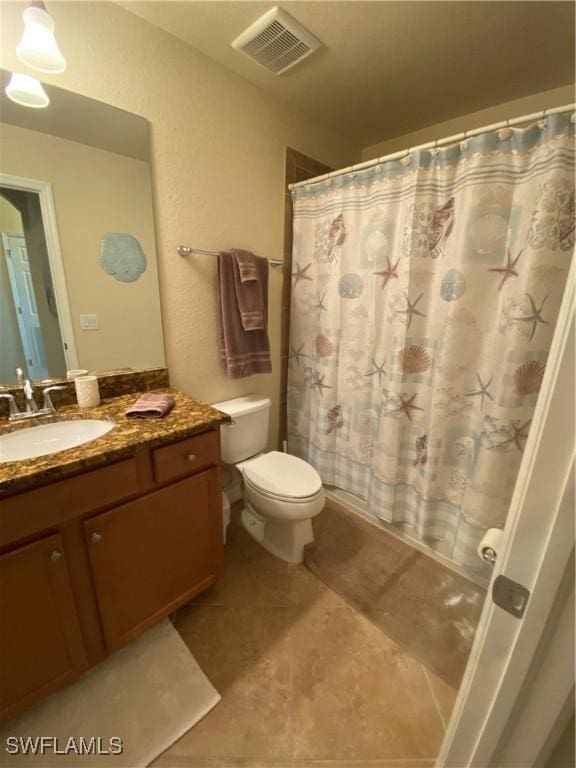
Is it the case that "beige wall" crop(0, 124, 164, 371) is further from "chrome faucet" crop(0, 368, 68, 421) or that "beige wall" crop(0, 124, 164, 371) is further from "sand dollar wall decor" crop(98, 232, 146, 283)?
"chrome faucet" crop(0, 368, 68, 421)

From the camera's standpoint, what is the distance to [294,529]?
1.56m

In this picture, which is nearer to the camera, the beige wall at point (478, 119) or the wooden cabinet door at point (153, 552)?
the wooden cabinet door at point (153, 552)

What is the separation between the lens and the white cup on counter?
1.24 m

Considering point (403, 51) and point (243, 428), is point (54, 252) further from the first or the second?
point (403, 51)

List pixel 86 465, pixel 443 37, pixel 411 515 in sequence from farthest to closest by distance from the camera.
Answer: pixel 411 515 → pixel 443 37 → pixel 86 465

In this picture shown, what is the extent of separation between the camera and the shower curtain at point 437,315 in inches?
45.0

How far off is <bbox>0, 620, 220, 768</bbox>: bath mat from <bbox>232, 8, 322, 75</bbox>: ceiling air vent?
2.40 meters

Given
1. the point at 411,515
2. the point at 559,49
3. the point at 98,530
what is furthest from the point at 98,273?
the point at 559,49

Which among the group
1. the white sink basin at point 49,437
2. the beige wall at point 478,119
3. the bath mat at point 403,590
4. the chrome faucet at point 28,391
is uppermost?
the beige wall at point 478,119

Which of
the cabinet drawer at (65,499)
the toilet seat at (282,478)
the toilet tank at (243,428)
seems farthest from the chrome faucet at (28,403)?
the toilet seat at (282,478)

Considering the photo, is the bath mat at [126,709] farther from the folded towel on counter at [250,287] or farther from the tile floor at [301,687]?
the folded towel on counter at [250,287]

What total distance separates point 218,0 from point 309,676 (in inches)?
96.2

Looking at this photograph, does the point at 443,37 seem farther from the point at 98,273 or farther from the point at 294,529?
the point at 294,529

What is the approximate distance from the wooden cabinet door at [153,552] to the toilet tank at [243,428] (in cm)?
43
